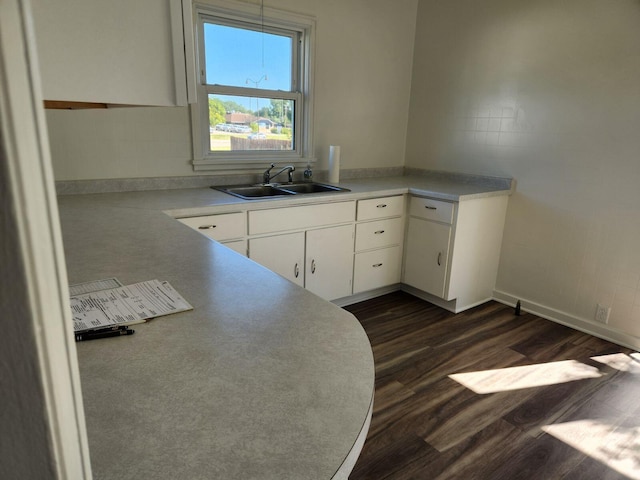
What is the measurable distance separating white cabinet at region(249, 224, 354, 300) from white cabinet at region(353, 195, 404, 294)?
101 mm

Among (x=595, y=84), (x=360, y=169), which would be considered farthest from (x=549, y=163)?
(x=360, y=169)

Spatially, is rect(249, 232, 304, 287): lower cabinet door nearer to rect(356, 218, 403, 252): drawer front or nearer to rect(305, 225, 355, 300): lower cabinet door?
rect(305, 225, 355, 300): lower cabinet door

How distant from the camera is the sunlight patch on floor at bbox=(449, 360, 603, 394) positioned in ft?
7.55

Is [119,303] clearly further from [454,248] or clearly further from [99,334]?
[454,248]

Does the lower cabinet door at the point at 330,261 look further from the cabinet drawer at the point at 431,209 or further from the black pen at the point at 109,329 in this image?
the black pen at the point at 109,329

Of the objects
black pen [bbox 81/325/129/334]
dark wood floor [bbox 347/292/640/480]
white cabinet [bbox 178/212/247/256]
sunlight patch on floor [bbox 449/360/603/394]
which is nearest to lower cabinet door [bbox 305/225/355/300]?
dark wood floor [bbox 347/292/640/480]

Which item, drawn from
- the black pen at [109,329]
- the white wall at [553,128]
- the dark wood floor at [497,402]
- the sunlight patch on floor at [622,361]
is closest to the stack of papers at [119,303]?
the black pen at [109,329]

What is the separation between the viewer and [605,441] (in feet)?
6.23

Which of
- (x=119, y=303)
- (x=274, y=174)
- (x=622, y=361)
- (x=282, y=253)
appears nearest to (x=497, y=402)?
(x=622, y=361)

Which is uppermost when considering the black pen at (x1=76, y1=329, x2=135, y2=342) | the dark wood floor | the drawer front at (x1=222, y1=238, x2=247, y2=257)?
the black pen at (x1=76, y1=329, x2=135, y2=342)

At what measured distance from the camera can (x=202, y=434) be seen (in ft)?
2.07

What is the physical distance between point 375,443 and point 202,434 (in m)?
1.43

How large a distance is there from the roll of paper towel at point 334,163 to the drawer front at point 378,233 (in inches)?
21.3

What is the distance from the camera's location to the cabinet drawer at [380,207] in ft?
10.2
